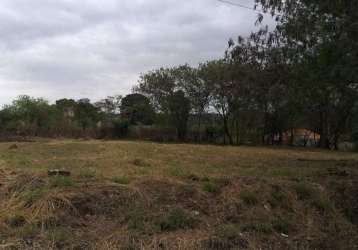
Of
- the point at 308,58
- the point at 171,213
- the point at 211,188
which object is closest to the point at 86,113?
the point at 308,58

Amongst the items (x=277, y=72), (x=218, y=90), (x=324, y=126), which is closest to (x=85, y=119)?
(x=218, y=90)

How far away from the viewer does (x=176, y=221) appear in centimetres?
712

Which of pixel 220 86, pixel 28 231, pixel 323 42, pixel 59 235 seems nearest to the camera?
pixel 59 235

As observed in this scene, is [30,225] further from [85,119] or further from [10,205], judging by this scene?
[85,119]

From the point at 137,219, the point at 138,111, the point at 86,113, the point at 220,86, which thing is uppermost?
the point at 220,86

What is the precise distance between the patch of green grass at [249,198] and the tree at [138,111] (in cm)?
3962

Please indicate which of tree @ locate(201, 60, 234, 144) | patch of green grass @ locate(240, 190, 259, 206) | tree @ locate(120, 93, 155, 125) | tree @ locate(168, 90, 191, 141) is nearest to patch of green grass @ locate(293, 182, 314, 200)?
patch of green grass @ locate(240, 190, 259, 206)

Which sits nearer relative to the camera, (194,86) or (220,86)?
(220,86)

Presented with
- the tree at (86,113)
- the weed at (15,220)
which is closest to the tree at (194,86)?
the tree at (86,113)

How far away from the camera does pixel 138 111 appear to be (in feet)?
161

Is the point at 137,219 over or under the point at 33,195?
under

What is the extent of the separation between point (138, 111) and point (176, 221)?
139 ft

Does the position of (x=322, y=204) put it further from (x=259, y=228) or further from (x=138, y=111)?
(x=138, y=111)

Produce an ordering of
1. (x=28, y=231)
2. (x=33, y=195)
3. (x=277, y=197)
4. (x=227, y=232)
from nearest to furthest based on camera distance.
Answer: (x=28, y=231)
(x=227, y=232)
(x=33, y=195)
(x=277, y=197)
